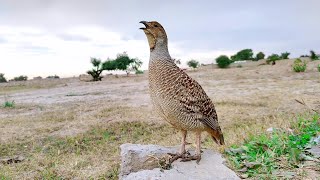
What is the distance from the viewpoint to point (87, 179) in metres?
6.77

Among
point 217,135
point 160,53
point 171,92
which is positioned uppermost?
point 160,53

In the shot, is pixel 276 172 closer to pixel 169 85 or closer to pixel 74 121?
pixel 169 85

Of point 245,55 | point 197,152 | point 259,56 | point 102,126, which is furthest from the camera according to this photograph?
point 245,55

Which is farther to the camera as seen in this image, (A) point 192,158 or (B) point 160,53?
(A) point 192,158

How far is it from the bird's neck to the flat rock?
121 cm

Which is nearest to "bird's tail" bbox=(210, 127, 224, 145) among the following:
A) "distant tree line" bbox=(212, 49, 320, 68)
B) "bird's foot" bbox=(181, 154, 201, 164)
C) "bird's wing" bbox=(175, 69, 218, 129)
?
"bird's wing" bbox=(175, 69, 218, 129)

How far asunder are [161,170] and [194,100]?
89cm

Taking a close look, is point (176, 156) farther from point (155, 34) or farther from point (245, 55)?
point (245, 55)

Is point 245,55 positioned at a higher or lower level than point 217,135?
higher

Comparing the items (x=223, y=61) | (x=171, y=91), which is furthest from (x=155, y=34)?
(x=223, y=61)

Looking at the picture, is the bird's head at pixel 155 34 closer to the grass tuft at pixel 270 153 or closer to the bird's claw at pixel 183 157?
the bird's claw at pixel 183 157

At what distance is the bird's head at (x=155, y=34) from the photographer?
489cm

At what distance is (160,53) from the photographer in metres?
4.96

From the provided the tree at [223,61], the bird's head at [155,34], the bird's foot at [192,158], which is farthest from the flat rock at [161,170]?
the tree at [223,61]
